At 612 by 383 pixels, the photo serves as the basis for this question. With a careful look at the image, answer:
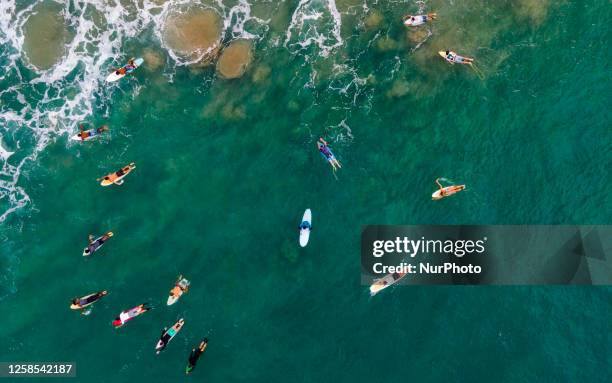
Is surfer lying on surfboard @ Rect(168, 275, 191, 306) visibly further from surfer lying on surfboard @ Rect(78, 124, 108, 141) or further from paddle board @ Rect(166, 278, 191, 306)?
surfer lying on surfboard @ Rect(78, 124, 108, 141)

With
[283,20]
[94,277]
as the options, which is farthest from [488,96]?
[94,277]

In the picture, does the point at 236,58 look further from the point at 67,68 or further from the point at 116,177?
the point at 67,68

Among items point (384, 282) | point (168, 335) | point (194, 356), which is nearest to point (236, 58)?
point (384, 282)

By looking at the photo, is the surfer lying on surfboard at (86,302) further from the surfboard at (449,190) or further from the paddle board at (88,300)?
the surfboard at (449,190)

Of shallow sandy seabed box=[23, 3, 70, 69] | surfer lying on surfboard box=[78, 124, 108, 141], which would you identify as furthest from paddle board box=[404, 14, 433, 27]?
shallow sandy seabed box=[23, 3, 70, 69]

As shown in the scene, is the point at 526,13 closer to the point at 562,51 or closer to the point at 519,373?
the point at 562,51
